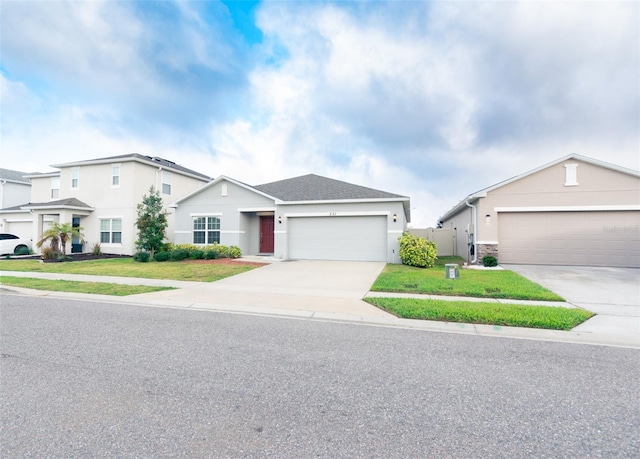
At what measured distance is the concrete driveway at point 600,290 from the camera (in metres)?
5.75

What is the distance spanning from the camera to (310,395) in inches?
125

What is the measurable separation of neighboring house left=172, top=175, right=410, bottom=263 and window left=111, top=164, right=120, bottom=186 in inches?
202

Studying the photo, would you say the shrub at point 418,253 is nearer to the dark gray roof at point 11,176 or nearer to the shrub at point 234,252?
the shrub at point 234,252

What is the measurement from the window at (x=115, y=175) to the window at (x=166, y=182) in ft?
9.02

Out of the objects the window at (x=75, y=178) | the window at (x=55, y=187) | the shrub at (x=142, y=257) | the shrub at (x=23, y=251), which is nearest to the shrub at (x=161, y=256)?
the shrub at (x=142, y=257)

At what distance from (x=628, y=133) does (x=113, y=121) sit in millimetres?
27082

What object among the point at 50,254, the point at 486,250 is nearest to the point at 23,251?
the point at 50,254

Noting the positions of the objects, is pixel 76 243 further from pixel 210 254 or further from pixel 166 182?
pixel 210 254

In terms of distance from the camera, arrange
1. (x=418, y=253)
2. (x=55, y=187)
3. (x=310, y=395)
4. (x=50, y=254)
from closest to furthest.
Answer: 1. (x=310, y=395)
2. (x=418, y=253)
3. (x=50, y=254)
4. (x=55, y=187)

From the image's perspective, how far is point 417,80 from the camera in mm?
15219

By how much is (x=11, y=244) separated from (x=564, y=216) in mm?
32734

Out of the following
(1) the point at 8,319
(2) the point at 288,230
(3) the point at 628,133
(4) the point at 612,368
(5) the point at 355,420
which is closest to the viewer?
(5) the point at 355,420

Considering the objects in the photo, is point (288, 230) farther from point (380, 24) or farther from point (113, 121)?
point (113, 121)

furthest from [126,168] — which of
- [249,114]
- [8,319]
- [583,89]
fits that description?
[583,89]
